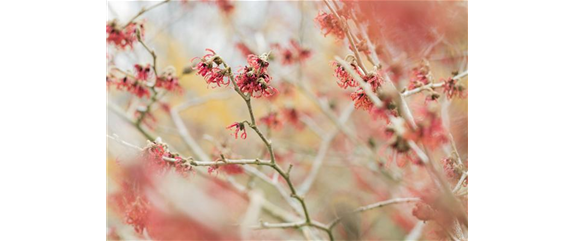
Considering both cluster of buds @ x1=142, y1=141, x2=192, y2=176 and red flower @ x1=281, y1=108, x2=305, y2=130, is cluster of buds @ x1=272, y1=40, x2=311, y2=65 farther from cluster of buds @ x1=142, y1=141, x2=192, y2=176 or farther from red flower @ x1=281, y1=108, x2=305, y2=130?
cluster of buds @ x1=142, y1=141, x2=192, y2=176

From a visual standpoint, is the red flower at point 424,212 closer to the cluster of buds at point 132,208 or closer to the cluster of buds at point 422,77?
the cluster of buds at point 422,77

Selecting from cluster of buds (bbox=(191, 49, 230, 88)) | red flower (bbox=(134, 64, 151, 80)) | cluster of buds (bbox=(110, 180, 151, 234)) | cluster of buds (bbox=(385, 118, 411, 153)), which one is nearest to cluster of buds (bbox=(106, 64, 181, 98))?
red flower (bbox=(134, 64, 151, 80))

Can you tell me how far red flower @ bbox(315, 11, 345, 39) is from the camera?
0.92 m

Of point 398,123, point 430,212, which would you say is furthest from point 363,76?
point 430,212

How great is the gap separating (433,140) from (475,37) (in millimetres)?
367

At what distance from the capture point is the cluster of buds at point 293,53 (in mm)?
1437

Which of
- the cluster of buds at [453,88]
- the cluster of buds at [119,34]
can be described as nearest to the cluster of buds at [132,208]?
the cluster of buds at [119,34]

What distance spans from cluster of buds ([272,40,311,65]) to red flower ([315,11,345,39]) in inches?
19.4

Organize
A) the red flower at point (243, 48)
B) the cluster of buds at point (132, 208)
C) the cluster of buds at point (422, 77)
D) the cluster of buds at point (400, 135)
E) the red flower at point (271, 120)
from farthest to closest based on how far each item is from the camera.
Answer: the red flower at point (243, 48) → the red flower at point (271, 120) → the cluster of buds at point (132, 208) → the cluster of buds at point (422, 77) → the cluster of buds at point (400, 135)

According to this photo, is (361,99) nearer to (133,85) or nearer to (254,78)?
(254,78)

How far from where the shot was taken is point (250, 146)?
220 cm

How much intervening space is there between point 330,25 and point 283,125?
791 mm

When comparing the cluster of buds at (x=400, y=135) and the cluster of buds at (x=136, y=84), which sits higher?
the cluster of buds at (x=136, y=84)
